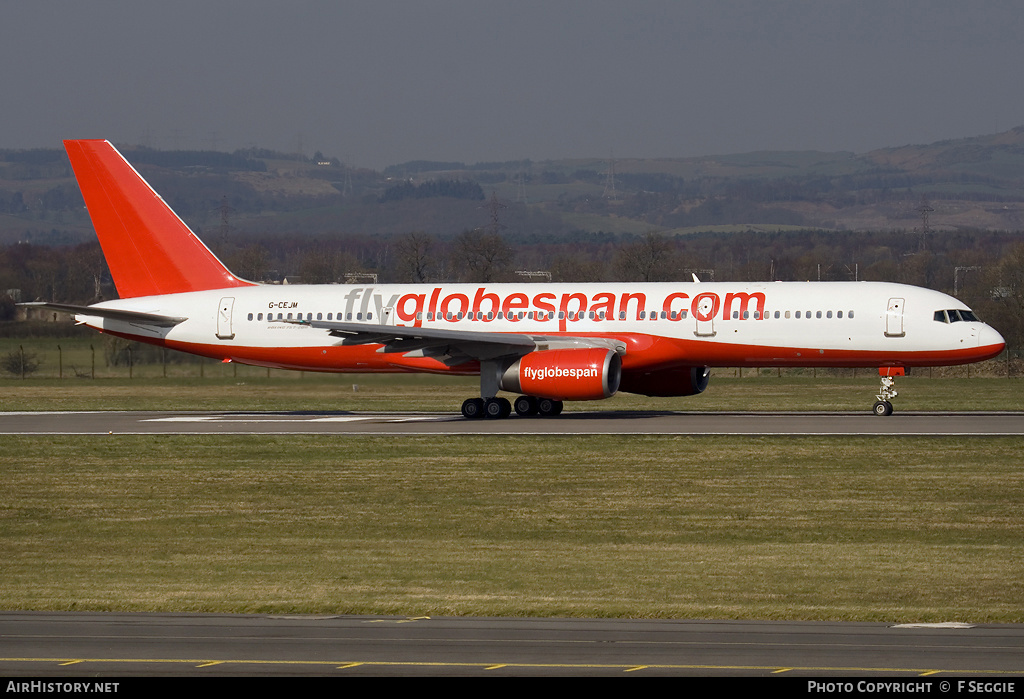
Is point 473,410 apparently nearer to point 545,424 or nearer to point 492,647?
point 545,424

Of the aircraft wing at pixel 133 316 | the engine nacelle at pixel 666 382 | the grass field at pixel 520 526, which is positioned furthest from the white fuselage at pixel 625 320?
the grass field at pixel 520 526

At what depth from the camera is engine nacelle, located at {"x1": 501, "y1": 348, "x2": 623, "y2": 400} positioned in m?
38.5

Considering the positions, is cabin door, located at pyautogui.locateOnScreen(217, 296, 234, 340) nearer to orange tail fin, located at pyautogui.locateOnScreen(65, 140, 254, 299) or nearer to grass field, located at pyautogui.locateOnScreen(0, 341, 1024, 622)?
orange tail fin, located at pyautogui.locateOnScreen(65, 140, 254, 299)

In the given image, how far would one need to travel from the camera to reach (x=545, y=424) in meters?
40.1

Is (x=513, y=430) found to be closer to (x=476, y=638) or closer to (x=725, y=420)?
(x=725, y=420)

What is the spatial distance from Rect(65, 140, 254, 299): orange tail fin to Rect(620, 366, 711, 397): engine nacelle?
14641mm

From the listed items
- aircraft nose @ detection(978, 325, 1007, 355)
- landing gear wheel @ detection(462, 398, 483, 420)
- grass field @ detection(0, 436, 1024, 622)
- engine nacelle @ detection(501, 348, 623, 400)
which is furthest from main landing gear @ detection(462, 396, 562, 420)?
aircraft nose @ detection(978, 325, 1007, 355)

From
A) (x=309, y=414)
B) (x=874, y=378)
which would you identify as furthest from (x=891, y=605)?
(x=874, y=378)

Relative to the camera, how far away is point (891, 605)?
52.0 ft

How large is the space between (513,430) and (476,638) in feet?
80.6

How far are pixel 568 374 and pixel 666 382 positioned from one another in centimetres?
552

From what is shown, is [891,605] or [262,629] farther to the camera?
[891,605]

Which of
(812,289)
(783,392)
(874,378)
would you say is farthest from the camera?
(874,378)

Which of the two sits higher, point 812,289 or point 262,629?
point 812,289
